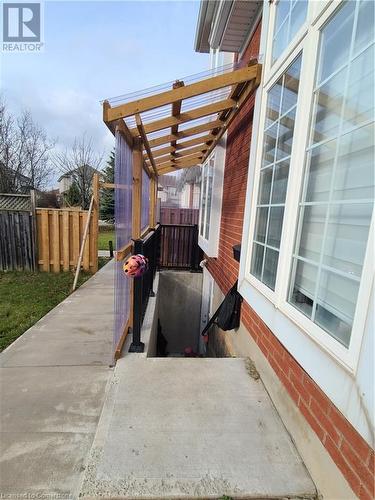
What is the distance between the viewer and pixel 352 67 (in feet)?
4.59

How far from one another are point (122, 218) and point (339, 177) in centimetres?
186

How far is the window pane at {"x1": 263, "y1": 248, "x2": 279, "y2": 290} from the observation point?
2236 millimetres

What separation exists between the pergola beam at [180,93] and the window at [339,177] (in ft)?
3.50

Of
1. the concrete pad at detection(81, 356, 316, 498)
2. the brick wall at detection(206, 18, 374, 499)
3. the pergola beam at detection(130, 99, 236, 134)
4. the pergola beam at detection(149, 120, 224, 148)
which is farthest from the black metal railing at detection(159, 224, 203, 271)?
the concrete pad at detection(81, 356, 316, 498)

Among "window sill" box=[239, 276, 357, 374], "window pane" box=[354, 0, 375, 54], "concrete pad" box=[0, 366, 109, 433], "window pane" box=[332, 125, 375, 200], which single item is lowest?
"concrete pad" box=[0, 366, 109, 433]

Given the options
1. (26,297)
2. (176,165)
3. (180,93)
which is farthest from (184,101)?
(26,297)

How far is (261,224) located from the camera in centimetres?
260

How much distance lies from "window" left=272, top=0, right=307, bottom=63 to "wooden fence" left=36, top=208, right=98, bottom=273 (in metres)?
5.81

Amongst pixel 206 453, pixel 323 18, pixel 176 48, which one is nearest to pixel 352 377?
pixel 206 453

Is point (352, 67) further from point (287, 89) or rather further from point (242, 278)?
point (242, 278)

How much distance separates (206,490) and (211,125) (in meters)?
3.95

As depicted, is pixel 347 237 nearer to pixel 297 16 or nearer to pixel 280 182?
pixel 280 182

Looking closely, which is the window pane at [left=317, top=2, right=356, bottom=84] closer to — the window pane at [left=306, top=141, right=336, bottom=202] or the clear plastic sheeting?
the window pane at [left=306, top=141, right=336, bottom=202]

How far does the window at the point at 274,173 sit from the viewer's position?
2110 millimetres
